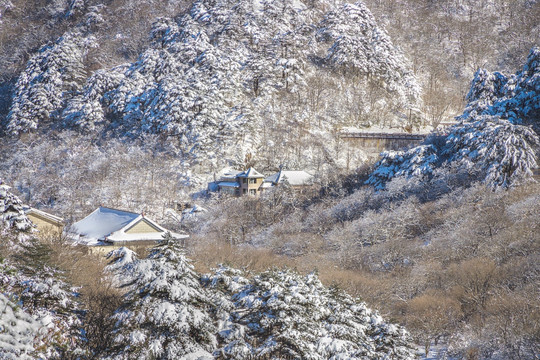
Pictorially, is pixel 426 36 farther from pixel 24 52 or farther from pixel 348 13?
pixel 24 52

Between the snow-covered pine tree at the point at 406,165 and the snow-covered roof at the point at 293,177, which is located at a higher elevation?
the snow-covered pine tree at the point at 406,165

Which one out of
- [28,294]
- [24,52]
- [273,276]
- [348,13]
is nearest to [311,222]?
[273,276]

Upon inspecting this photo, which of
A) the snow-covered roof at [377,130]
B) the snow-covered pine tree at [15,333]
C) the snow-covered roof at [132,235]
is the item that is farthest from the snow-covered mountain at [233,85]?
the snow-covered pine tree at [15,333]

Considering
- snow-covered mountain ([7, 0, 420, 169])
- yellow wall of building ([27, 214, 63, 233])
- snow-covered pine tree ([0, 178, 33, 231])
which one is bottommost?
yellow wall of building ([27, 214, 63, 233])

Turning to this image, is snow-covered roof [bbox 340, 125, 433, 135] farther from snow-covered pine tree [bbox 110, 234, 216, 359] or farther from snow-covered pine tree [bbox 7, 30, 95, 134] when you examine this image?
snow-covered pine tree [bbox 110, 234, 216, 359]

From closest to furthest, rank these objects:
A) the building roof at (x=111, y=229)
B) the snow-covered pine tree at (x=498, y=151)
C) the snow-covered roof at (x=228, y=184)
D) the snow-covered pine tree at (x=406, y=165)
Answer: the building roof at (x=111, y=229)
the snow-covered pine tree at (x=498, y=151)
the snow-covered pine tree at (x=406, y=165)
the snow-covered roof at (x=228, y=184)

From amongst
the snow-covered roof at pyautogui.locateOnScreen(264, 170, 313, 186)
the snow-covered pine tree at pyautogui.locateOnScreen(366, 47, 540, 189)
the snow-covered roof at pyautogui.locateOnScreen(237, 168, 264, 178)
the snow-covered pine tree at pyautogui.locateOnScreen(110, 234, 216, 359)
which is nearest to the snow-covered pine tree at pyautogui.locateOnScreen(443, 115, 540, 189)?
the snow-covered pine tree at pyautogui.locateOnScreen(366, 47, 540, 189)

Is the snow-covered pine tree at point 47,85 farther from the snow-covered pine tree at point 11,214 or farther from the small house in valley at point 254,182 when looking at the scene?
the snow-covered pine tree at point 11,214
